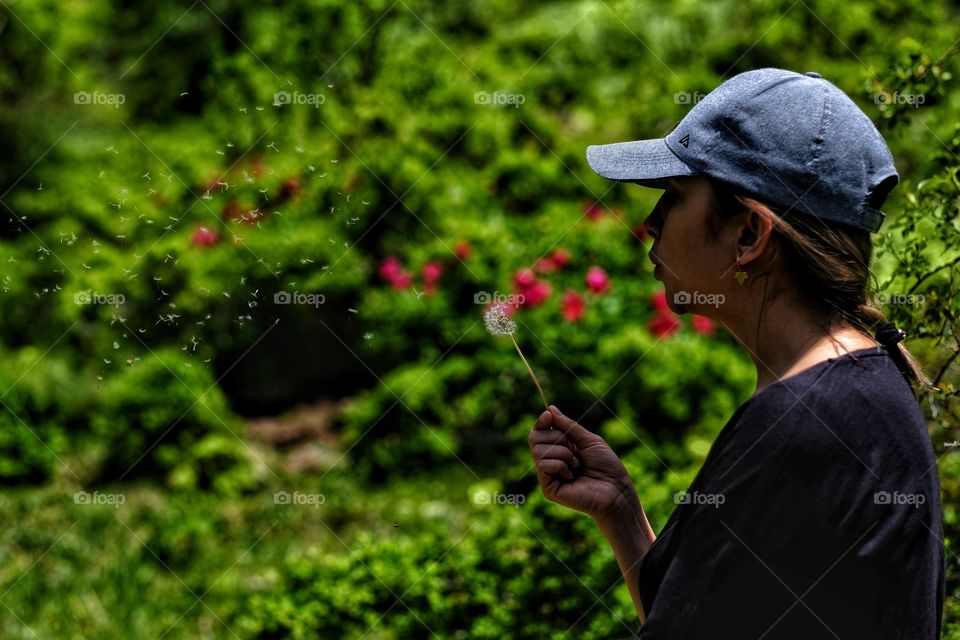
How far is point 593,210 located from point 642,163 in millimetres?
4090

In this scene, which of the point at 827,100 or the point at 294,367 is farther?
the point at 294,367

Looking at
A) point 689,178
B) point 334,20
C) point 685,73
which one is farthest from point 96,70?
Result: point 689,178

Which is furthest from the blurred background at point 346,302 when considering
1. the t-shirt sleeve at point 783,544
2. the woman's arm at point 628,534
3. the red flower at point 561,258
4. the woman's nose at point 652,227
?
the t-shirt sleeve at point 783,544

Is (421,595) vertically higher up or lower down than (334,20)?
lower down

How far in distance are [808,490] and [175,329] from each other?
15.5 ft

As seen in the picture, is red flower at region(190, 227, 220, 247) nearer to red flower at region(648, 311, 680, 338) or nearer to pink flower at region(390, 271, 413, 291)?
pink flower at region(390, 271, 413, 291)

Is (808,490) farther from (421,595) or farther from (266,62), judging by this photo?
(266,62)

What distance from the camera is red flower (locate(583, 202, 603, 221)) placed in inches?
223

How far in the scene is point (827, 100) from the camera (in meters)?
1.52

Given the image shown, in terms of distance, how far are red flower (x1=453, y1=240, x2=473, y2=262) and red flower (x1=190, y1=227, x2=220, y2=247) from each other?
1301 millimetres

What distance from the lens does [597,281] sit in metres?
4.99

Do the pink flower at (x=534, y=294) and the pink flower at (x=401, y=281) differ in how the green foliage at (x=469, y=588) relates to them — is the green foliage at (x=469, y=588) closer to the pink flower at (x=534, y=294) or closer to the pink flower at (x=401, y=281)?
the pink flower at (x=534, y=294)

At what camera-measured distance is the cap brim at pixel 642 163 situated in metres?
1.60

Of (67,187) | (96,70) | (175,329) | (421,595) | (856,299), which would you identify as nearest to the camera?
(856,299)
